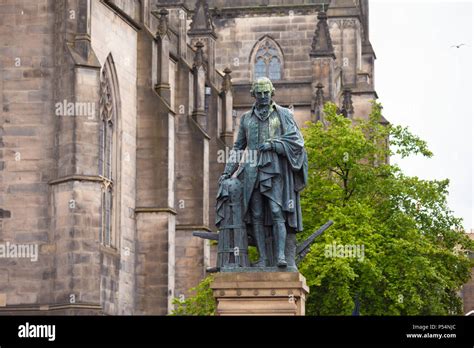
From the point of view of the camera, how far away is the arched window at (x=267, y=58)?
219 ft

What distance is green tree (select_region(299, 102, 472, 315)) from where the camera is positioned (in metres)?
38.0

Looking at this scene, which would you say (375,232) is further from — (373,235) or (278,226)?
(278,226)

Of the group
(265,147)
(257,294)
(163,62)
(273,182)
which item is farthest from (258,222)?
(163,62)

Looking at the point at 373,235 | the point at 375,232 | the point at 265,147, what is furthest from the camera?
the point at 375,232

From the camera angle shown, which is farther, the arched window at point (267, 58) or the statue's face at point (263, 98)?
the arched window at point (267, 58)

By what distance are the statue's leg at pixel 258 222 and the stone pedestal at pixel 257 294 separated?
566mm

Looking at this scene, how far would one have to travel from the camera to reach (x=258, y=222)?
17562 mm

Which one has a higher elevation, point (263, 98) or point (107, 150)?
point (107, 150)

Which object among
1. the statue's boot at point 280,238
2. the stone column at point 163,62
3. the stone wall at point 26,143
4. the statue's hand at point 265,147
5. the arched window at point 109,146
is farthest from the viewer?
the stone column at point 163,62

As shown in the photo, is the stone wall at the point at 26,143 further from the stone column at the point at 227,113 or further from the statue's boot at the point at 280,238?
the statue's boot at the point at 280,238

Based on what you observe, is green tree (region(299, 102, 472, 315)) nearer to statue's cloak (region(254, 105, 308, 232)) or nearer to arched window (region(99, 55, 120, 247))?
arched window (region(99, 55, 120, 247))

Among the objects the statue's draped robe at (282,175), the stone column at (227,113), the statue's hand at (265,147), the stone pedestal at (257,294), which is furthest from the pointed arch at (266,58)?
the stone pedestal at (257,294)

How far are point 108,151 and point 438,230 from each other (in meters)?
10.7

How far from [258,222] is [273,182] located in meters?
0.54
